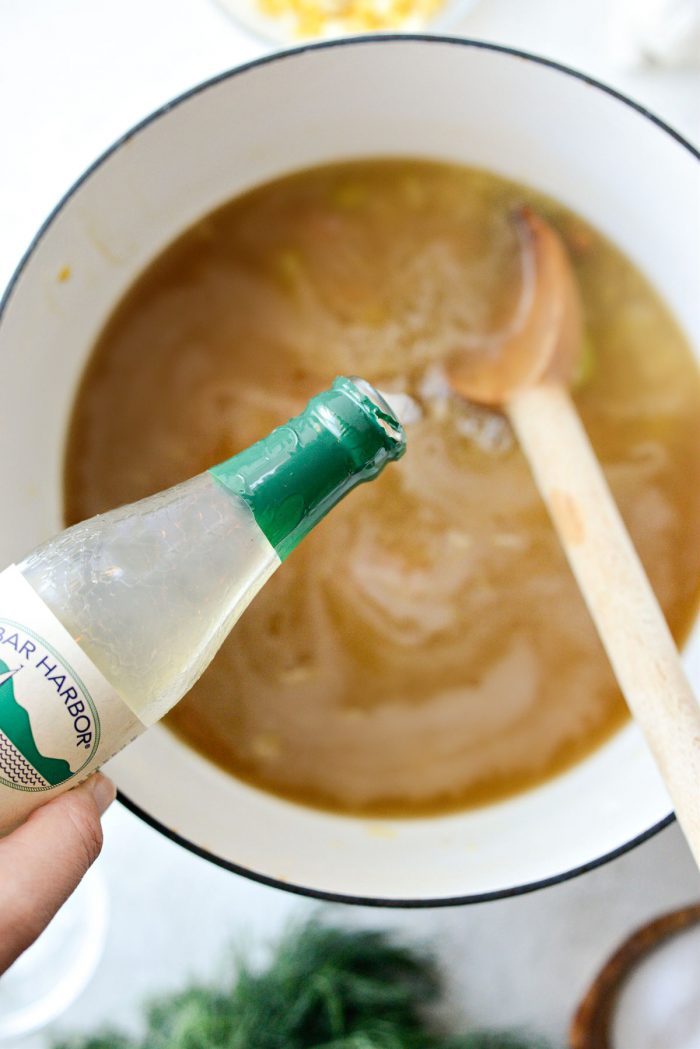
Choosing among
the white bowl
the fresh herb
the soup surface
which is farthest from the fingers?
the fresh herb

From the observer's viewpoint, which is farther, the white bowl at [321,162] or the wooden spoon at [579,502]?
the white bowl at [321,162]

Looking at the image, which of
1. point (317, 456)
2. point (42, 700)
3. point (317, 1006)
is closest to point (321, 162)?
point (317, 456)

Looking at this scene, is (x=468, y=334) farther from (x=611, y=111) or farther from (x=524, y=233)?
(x=611, y=111)

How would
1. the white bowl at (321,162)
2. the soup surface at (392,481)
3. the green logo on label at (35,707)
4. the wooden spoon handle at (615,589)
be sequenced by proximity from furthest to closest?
the soup surface at (392,481) → the white bowl at (321,162) → the wooden spoon handle at (615,589) → the green logo on label at (35,707)

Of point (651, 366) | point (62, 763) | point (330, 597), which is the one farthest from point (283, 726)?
point (651, 366)

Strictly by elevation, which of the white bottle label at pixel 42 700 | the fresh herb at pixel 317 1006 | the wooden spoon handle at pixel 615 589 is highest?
the white bottle label at pixel 42 700

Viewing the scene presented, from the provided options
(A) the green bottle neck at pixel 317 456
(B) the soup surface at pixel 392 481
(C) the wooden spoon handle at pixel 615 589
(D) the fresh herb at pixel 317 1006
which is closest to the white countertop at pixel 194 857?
(D) the fresh herb at pixel 317 1006

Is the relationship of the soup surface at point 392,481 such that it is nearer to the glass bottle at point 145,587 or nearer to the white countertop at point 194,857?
the white countertop at point 194,857
